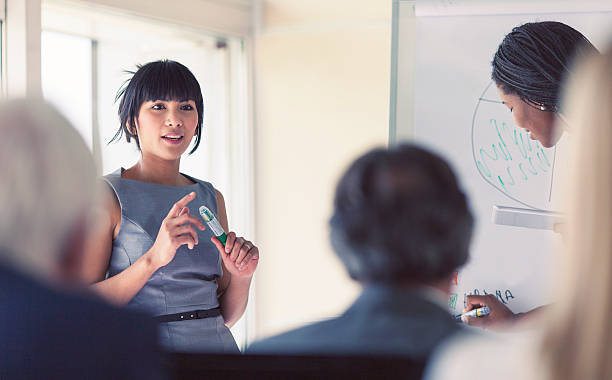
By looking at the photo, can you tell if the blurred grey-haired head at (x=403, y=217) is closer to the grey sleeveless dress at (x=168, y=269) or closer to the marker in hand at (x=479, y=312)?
the grey sleeveless dress at (x=168, y=269)

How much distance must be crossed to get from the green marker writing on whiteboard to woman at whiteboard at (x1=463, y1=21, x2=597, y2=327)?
0.84 meters

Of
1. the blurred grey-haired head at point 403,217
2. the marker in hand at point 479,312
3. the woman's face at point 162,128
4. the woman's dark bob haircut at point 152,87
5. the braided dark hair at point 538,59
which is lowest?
the marker in hand at point 479,312

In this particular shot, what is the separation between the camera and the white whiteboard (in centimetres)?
231

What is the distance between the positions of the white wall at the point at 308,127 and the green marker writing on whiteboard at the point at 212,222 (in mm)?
1483

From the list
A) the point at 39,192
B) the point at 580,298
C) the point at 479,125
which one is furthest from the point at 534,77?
the point at 39,192

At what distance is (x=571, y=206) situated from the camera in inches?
30.0

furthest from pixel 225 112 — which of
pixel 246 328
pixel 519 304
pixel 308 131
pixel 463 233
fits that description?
pixel 463 233

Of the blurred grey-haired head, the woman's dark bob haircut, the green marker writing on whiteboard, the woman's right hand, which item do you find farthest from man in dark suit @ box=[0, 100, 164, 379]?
the woman's dark bob haircut

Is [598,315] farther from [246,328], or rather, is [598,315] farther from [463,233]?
[246,328]

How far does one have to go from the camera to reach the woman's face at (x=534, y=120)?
226 cm

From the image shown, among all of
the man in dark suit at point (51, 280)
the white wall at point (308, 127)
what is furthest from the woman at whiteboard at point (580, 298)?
the white wall at point (308, 127)

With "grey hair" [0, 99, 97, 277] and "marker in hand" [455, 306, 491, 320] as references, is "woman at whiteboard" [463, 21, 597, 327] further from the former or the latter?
"grey hair" [0, 99, 97, 277]

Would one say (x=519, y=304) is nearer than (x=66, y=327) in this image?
No

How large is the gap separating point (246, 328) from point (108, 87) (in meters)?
1.38
